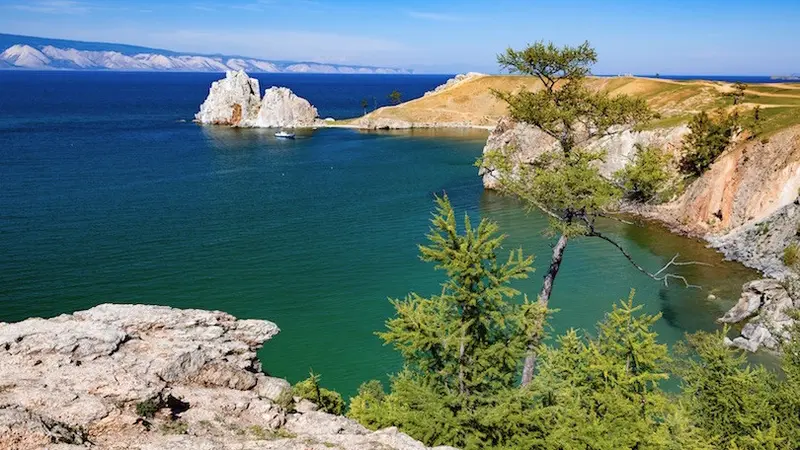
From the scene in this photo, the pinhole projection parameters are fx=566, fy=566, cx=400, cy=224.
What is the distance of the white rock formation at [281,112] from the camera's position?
190m

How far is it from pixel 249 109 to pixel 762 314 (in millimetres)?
175595

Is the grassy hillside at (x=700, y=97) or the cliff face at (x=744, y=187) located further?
the grassy hillside at (x=700, y=97)

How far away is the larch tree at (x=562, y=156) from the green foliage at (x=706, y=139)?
2006 inches

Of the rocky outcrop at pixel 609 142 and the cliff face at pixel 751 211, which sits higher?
the rocky outcrop at pixel 609 142

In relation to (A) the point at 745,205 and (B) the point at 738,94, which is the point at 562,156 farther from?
(B) the point at 738,94

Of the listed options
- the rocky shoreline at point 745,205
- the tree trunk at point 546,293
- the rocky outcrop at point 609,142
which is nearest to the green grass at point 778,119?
the rocky shoreline at point 745,205

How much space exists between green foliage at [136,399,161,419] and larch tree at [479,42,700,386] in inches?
670

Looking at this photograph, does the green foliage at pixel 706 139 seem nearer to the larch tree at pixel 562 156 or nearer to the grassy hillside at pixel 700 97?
the grassy hillside at pixel 700 97

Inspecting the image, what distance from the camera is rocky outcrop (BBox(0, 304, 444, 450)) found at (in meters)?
15.1

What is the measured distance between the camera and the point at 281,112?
623 feet

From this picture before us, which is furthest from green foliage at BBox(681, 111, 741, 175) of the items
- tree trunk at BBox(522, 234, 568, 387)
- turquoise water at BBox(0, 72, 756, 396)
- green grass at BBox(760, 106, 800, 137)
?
tree trunk at BBox(522, 234, 568, 387)

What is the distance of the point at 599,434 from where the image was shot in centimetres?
2086

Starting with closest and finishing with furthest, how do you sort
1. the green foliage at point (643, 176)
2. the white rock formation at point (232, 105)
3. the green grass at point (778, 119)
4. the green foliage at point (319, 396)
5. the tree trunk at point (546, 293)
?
the green foliage at point (319, 396), the tree trunk at point (546, 293), the green foliage at point (643, 176), the green grass at point (778, 119), the white rock formation at point (232, 105)

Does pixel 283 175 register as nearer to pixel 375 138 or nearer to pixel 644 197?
pixel 375 138
